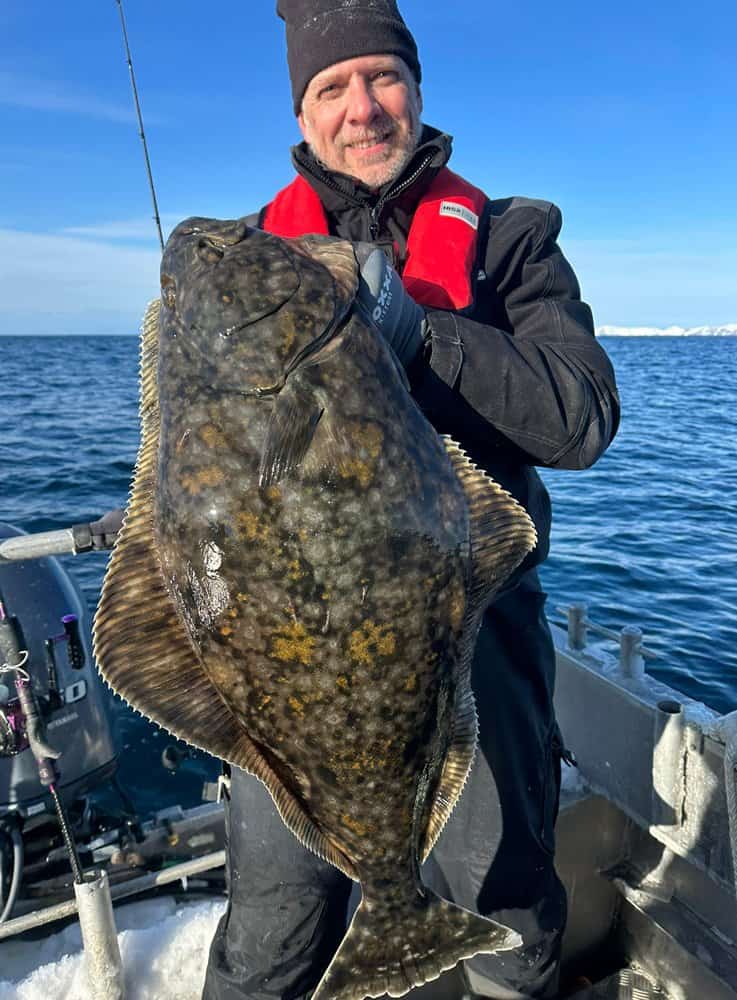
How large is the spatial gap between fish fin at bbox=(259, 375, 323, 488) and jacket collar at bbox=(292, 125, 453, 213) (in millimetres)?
1483

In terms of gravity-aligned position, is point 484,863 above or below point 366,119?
below

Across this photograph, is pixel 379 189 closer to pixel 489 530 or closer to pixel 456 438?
pixel 456 438

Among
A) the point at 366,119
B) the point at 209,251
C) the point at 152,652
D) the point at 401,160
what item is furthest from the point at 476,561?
the point at 366,119

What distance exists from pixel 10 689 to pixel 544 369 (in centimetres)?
A: 337

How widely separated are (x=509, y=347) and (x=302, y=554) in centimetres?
102

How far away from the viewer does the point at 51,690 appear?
4461mm

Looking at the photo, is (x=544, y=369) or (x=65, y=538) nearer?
(x=544, y=369)

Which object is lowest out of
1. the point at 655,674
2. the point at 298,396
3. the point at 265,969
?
the point at 655,674

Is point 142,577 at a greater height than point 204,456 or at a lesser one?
lesser

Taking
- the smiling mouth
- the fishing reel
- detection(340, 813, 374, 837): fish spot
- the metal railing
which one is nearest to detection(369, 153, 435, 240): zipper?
the smiling mouth

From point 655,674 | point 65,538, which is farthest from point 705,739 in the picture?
point 655,674

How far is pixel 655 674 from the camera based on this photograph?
9.30 metres

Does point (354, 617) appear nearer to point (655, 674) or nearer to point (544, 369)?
point (544, 369)

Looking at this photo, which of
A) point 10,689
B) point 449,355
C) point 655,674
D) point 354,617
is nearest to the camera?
point 354,617
